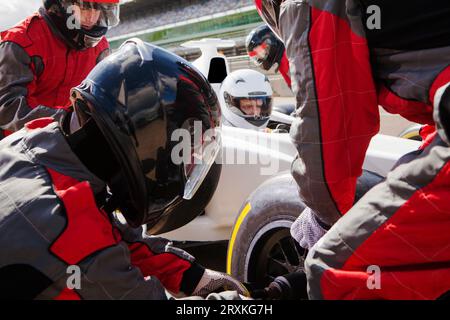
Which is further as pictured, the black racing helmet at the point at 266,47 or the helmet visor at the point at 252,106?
the black racing helmet at the point at 266,47

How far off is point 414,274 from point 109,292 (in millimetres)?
737

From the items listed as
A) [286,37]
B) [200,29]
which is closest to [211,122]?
[286,37]

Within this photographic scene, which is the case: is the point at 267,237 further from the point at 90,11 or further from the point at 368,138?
the point at 90,11

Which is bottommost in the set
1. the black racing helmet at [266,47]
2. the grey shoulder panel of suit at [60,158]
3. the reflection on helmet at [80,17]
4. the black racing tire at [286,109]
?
the black racing tire at [286,109]

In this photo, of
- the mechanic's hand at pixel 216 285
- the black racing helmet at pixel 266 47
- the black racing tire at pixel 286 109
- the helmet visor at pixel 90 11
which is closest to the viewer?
the mechanic's hand at pixel 216 285

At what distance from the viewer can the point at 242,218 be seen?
2158 mm

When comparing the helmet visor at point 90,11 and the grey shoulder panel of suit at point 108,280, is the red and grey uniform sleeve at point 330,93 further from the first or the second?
the helmet visor at point 90,11

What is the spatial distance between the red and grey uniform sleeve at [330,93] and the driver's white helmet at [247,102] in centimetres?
274

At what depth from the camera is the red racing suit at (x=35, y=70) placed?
2904 mm

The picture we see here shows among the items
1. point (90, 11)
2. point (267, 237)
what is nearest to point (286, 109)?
point (90, 11)

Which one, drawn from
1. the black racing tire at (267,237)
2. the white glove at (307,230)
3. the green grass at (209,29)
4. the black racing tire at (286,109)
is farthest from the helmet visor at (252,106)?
the green grass at (209,29)

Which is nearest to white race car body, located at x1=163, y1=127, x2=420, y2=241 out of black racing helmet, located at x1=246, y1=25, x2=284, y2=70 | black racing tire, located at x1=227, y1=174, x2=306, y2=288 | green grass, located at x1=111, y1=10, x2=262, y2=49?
black racing tire, located at x1=227, y1=174, x2=306, y2=288

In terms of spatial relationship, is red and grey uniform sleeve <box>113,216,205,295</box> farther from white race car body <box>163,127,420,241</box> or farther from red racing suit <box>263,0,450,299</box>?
white race car body <box>163,127,420,241</box>

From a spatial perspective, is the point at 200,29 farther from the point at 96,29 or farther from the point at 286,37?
the point at 286,37
